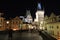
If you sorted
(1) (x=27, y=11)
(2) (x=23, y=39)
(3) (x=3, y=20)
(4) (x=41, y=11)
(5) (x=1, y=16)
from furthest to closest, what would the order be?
1. (1) (x=27, y=11)
2. (4) (x=41, y=11)
3. (5) (x=1, y=16)
4. (3) (x=3, y=20)
5. (2) (x=23, y=39)

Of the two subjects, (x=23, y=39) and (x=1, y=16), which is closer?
(x=23, y=39)

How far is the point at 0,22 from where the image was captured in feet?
151

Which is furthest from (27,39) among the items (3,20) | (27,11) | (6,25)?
(27,11)

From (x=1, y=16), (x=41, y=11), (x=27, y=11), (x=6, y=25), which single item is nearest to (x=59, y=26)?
(x=6, y=25)

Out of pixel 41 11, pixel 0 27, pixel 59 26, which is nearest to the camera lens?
pixel 59 26

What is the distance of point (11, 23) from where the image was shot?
4619cm

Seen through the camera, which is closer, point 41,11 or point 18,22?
point 18,22

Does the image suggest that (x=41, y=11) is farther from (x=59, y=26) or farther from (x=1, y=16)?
(x=59, y=26)

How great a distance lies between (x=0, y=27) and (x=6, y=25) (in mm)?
1714

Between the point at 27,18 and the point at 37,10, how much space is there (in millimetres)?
5541

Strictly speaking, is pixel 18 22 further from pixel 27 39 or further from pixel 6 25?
pixel 27 39

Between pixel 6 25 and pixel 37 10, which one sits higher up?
pixel 37 10

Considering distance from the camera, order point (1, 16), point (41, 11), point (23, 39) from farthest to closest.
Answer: point (41, 11) < point (1, 16) < point (23, 39)

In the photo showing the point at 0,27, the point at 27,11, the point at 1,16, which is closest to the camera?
the point at 0,27
